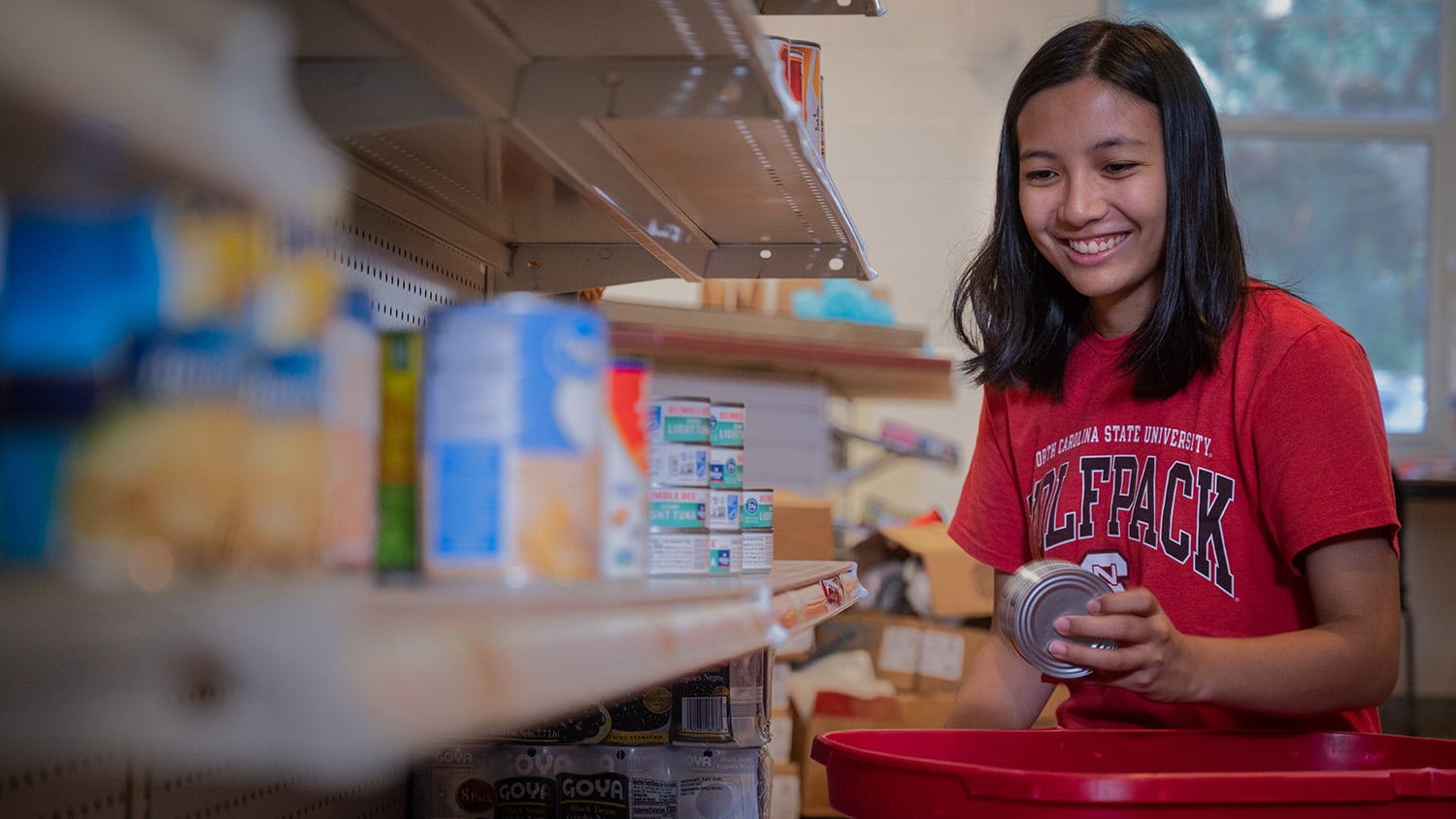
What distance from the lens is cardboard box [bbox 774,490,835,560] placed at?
275cm

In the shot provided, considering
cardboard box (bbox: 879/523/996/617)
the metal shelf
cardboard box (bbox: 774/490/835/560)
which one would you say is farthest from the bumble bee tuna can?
cardboard box (bbox: 879/523/996/617)

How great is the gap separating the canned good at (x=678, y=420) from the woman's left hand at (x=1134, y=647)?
0.49 m

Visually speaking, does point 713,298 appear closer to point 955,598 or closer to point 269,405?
point 955,598

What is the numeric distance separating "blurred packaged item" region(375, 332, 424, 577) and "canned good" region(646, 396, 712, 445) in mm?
346

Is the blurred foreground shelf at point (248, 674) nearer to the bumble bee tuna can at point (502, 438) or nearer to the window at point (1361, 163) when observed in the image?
the bumble bee tuna can at point (502, 438)

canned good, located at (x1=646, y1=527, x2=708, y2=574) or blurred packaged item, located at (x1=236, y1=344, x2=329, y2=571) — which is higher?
blurred packaged item, located at (x1=236, y1=344, x2=329, y2=571)

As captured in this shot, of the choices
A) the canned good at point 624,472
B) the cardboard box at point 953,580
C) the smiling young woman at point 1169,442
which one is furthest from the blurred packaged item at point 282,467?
the cardboard box at point 953,580

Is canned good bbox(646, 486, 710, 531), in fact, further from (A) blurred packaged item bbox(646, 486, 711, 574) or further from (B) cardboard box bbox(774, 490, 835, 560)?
(B) cardboard box bbox(774, 490, 835, 560)

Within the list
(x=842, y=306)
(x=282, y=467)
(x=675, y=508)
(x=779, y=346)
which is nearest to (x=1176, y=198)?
(x=675, y=508)

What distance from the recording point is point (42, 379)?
21.2 inches

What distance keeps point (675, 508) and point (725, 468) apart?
0.59 ft

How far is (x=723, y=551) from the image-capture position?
1.21 metres

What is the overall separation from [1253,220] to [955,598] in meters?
3.68

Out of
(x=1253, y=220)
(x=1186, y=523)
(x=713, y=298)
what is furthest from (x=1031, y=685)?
(x=1253, y=220)
